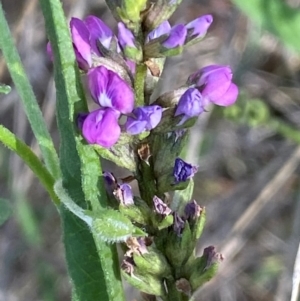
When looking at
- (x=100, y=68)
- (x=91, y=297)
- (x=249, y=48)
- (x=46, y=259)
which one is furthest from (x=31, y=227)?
(x=100, y=68)

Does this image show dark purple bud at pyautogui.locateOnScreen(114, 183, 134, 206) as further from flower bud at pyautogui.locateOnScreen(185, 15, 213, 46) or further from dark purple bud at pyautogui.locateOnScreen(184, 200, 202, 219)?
flower bud at pyautogui.locateOnScreen(185, 15, 213, 46)

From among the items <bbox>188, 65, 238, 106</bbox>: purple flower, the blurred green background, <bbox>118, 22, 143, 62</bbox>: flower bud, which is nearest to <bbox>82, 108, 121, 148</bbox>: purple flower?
<bbox>118, 22, 143, 62</bbox>: flower bud

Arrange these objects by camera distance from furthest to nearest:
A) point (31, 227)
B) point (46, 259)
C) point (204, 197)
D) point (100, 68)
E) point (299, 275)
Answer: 1. point (204, 197)
2. point (46, 259)
3. point (31, 227)
4. point (299, 275)
5. point (100, 68)

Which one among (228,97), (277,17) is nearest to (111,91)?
(228,97)

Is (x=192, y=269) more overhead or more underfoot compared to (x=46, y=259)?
more overhead

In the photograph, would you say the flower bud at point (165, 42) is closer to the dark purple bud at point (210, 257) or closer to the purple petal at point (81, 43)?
the purple petal at point (81, 43)

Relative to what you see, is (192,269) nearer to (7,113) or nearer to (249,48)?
(249,48)
